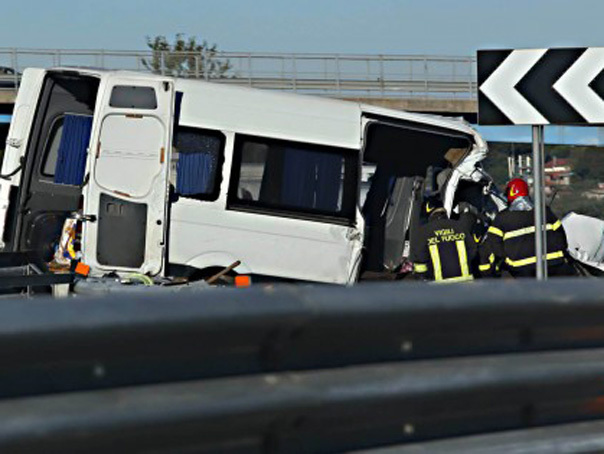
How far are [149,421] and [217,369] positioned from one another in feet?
0.79

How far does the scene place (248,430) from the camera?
3.25 meters

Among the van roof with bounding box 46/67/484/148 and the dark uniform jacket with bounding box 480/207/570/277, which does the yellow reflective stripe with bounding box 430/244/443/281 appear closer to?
the dark uniform jacket with bounding box 480/207/570/277

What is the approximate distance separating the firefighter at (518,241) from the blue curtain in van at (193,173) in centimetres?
289

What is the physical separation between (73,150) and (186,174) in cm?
127

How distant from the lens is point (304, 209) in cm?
1313

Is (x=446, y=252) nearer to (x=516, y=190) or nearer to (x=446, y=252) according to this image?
(x=446, y=252)

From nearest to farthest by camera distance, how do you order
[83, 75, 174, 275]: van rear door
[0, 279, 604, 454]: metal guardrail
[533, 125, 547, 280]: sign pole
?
1. [0, 279, 604, 454]: metal guardrail
2. [533, 125, 547, 280]: sign pole
3. [83, 75, 174, 275]: van rear door

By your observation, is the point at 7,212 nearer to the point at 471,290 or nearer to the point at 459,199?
the point at 459,199

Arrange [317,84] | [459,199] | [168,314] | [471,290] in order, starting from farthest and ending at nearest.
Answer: [317,84] < [459,199] < [471,290] < [168,314]

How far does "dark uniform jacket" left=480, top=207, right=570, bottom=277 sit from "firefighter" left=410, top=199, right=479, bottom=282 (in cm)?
27

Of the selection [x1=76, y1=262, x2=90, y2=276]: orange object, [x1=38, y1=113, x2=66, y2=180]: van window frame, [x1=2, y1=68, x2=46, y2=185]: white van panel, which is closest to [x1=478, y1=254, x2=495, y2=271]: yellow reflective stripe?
[x1=76, y1=262, x2=90, y2=276]: orange object

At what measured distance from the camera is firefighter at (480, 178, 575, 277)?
39.2 feet

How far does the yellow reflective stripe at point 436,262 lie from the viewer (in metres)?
12.6

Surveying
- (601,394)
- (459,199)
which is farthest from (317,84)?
(601,394)
